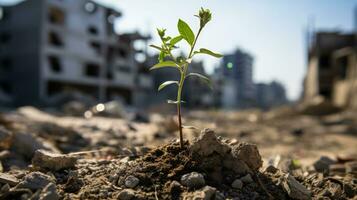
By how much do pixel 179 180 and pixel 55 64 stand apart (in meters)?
28.9

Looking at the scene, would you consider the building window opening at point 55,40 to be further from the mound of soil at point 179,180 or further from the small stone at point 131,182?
the small stone at point 131,182

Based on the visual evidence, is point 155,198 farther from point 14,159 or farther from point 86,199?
point 14,159

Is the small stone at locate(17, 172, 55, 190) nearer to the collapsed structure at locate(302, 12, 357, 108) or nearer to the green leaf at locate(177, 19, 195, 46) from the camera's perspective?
the green leaf at locate(177, 19, 195, 46)

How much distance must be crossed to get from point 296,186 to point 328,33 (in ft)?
115

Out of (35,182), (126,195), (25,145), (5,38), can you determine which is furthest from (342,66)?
(35,182)

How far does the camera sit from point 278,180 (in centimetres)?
225

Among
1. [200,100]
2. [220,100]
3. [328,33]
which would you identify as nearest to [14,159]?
[328,33]

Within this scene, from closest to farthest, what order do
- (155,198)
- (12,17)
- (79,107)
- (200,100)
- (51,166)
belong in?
(155,198) → (51,166) → (79,107) → (12,17) → (200,100)

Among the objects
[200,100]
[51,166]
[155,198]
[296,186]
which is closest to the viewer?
[155,198]

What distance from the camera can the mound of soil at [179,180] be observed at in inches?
76.3

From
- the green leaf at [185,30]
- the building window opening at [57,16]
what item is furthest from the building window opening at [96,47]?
the green leaf at [185,30]

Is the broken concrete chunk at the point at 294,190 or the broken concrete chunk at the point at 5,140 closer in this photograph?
the broken concrete chunk at the point at 294,190

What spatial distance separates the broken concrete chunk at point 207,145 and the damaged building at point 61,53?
22583mm

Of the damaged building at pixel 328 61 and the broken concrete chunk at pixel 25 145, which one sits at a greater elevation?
the damaged building at pixel 328 61
